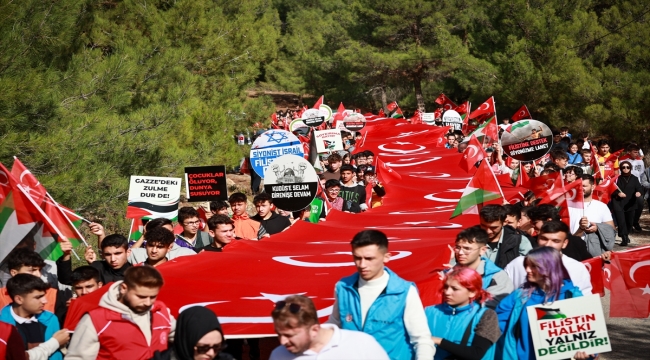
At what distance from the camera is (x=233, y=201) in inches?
379

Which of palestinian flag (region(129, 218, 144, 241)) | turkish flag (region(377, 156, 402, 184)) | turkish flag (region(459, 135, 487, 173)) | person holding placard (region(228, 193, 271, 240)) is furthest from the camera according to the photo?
turkish flag (region(459, 135, 487, 173))

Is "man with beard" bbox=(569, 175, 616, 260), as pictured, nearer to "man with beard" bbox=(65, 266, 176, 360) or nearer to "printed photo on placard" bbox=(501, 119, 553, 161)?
"printed photo on placard" bbox=(501, 119, 553, 161)

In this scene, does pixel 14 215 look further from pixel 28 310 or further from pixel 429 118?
pixel 429 118

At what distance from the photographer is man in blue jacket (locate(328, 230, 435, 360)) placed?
464cm

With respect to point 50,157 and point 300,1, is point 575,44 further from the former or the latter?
point 300,1

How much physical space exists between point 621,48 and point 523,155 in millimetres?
13909

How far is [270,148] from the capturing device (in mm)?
13000

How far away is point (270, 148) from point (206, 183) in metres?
1.67

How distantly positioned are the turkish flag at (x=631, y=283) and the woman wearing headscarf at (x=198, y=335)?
13.7ft

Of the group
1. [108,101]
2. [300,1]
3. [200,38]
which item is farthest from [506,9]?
[300,1]

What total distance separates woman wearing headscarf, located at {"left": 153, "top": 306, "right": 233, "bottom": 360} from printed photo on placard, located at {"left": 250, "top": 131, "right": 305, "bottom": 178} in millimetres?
8641

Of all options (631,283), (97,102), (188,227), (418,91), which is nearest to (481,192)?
(631,283)

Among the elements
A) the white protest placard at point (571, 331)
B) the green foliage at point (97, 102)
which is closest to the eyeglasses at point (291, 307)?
the white protest placard at point (571, 331)

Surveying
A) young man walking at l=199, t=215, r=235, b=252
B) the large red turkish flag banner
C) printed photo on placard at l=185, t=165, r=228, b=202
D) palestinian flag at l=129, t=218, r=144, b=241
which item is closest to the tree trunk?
the large red turkish flag banner
